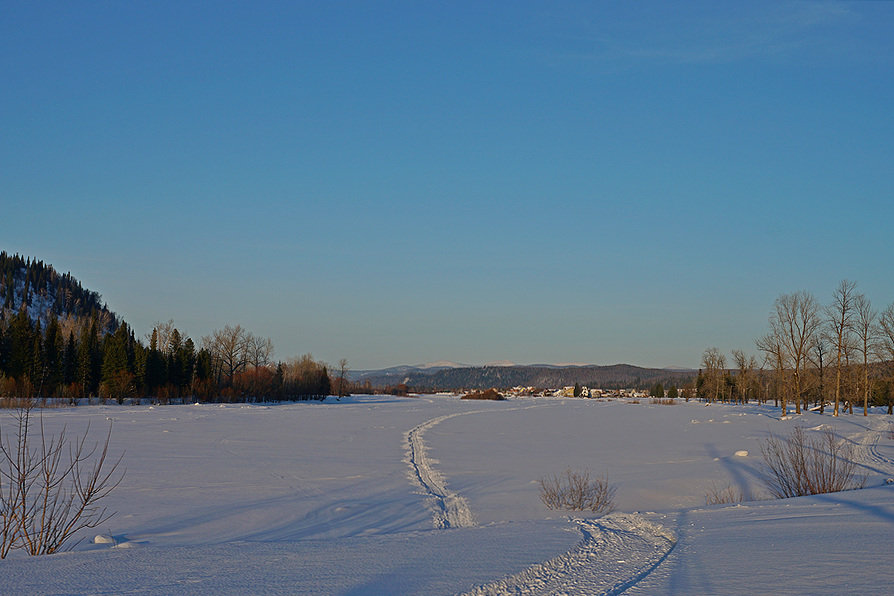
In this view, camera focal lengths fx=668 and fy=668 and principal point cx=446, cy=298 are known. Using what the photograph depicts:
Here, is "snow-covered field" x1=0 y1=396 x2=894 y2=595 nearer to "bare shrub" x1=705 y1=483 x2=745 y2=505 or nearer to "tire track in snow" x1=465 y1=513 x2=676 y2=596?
"tire track in snow" x1=465 y1=513 x2=676 y2=596

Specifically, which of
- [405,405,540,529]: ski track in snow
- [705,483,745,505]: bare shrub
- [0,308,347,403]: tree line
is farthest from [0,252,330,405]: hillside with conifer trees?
[705,483,745,505]: bare shrub

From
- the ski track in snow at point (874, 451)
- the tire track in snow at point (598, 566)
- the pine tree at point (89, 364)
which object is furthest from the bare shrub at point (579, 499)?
the pine tree at point (89, 364)

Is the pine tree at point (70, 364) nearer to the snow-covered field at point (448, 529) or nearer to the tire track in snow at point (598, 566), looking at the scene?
the snow-covered field at point (448, 529)

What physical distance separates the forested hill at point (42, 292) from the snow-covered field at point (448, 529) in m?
113

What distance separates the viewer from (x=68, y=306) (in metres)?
126

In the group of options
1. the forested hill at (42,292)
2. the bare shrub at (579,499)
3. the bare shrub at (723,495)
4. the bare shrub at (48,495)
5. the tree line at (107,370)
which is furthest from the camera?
the forested hill at (42,292)

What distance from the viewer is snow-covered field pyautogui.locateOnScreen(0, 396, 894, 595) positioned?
16.5ft

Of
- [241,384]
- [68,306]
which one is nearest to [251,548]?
[241,384]

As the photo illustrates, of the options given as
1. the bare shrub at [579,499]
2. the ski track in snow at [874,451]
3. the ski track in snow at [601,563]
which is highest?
the ski track in snow at [601,563]

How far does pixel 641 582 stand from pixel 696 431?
28.2m

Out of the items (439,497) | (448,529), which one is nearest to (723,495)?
(439,497)

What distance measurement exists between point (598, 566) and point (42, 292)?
471 feet

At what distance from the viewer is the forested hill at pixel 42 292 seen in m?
120

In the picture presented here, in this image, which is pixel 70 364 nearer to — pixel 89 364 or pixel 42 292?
pixel 89 364
